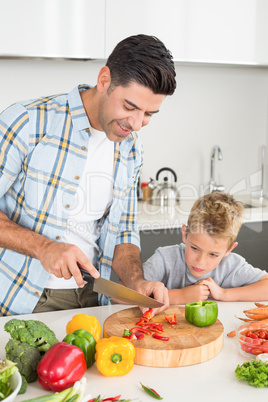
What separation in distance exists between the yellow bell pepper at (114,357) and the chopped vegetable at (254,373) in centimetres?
27

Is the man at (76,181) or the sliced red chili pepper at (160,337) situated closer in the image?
the sliced red chili pepper at (160,337)

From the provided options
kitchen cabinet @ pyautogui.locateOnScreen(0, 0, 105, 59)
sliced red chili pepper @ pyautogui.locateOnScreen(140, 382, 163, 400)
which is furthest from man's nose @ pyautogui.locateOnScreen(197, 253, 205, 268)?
kitchen cabinet @ pyautogui.locateOnScreen(0, 0, 105, 59)

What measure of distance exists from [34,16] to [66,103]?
4.34ft

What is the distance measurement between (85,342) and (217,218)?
0.94 metres

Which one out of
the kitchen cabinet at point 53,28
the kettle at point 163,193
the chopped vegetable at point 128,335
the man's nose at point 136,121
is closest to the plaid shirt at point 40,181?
the man's nose at point 136,121

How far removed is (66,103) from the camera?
1.81 m

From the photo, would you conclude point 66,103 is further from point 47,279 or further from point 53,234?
point 47,279

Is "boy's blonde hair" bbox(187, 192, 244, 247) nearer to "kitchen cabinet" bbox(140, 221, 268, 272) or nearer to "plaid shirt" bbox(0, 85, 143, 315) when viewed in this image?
"plaid shirt" bbox(0, 85, 143, 315)

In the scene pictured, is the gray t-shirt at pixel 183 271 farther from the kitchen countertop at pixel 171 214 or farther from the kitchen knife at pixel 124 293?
the kitchen countertop at pixel 171 214

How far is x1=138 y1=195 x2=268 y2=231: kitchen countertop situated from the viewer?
3182 millimetres

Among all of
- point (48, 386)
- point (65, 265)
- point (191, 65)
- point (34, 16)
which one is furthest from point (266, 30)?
point (48, 386)

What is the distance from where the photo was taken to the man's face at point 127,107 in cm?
153

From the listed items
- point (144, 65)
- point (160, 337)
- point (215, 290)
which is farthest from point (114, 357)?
point (144, 65)

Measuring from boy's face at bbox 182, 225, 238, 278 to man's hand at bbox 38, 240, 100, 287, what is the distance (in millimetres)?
677
